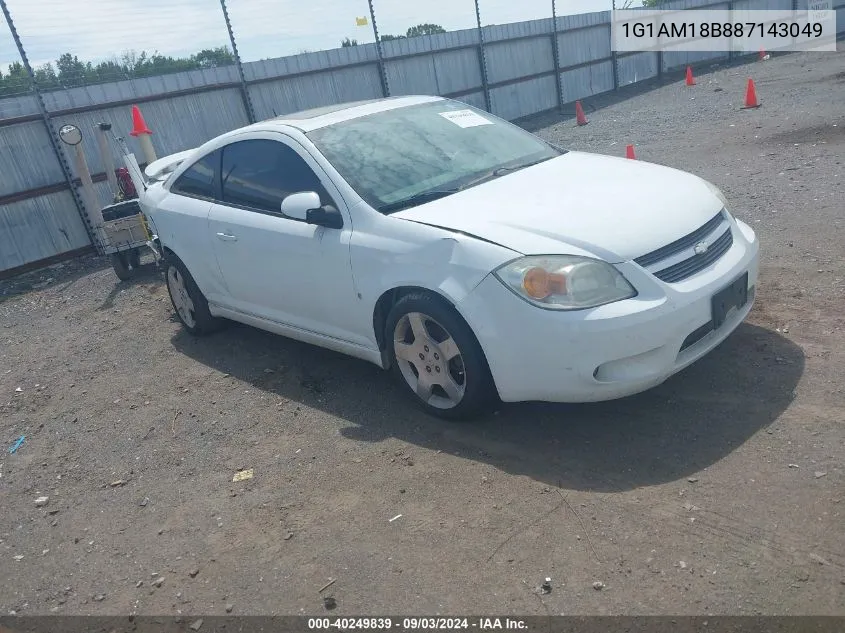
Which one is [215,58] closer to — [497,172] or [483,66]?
[483,66]

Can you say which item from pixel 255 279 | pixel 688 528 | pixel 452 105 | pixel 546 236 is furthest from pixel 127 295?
pixel 688 528

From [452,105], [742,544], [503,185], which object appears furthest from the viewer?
[452,105]

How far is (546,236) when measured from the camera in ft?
11.6

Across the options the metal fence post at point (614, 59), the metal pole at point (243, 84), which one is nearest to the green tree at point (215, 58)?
the metal pole at point (243, 84)

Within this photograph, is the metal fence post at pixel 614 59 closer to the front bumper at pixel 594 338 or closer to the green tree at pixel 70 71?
the green tree at pixel 70 71

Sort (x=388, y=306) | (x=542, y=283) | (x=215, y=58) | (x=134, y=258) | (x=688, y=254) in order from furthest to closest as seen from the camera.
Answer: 1. (x=215, y=58)
2. (x=134, y=258)
3. (x=388, y=306)
4. (x=688, y=254)
5. (x=542, y=283)

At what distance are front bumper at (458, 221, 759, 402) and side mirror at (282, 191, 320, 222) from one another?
117cm

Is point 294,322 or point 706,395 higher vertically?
point 294,322

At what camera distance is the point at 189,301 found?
19.5ft

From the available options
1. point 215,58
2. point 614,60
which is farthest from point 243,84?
point 614,60

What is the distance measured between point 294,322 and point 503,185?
1628 millimetres

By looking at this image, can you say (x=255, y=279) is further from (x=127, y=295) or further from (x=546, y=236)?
(x=127, y=295)

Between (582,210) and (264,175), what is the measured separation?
2.20 m

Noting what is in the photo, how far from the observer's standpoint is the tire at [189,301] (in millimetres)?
5812
